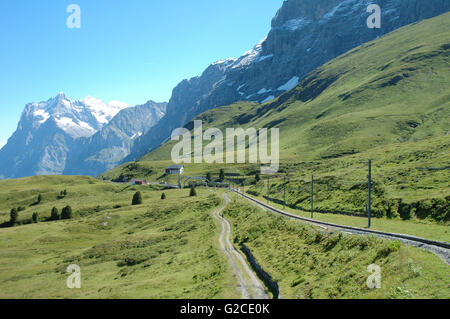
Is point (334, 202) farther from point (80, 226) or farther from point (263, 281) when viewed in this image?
point (80, 226)

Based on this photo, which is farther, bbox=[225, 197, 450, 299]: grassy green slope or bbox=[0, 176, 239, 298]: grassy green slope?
bbox=[0, 176, 239, 298]: grassy green slope

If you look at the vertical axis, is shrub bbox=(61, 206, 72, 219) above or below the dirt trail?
below

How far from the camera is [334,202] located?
66.8 metres

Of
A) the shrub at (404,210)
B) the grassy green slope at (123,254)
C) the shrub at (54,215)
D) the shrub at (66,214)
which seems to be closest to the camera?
the grassy green slope at (123,254)

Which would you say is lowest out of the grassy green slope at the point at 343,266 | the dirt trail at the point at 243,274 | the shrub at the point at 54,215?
the shrub at the point at 54,215

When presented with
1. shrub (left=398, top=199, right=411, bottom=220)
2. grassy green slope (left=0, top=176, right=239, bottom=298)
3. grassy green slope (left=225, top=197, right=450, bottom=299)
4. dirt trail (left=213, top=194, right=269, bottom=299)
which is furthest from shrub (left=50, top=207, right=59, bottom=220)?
shrub (left=398, top=199, right=411, bottom=220)

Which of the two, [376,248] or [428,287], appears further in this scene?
[376,248]

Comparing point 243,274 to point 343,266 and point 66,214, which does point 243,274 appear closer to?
point 343,266

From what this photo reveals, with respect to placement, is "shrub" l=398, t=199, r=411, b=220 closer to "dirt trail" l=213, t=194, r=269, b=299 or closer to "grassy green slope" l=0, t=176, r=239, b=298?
"dirt trail" l=213, t=194, r=269, b=299

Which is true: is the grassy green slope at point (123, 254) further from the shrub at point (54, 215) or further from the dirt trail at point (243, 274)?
the shrub at point (54, 215)

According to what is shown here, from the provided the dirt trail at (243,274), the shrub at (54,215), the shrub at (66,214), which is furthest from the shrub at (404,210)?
the shrub at (54,215)

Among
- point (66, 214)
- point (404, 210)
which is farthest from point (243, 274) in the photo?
point (66, 214)
